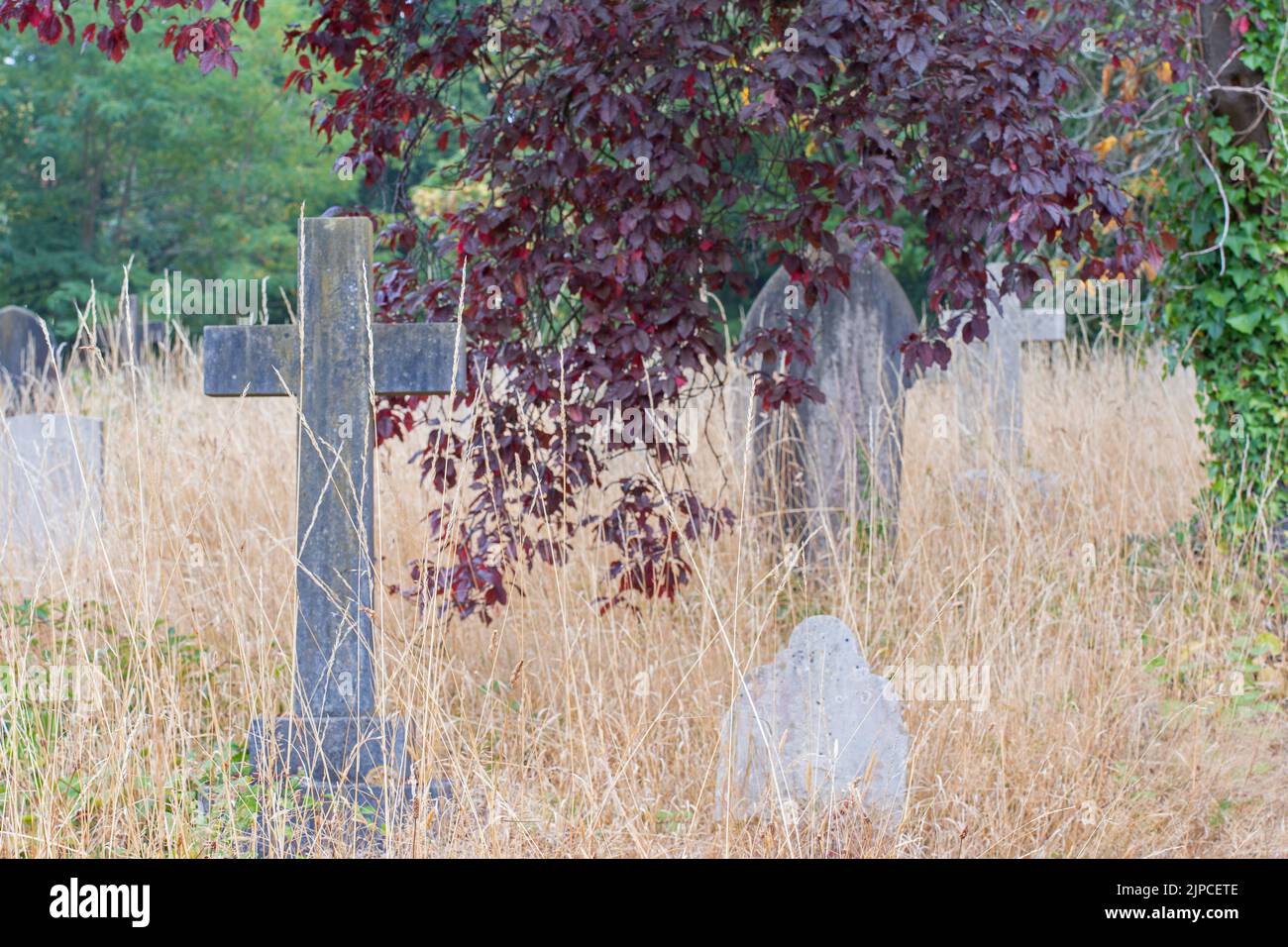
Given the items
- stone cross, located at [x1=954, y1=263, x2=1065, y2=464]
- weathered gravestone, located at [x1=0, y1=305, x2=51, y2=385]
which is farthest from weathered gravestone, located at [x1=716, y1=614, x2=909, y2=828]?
weathered gravestone, located at [x1=0, y1=305, x2=51, y2=385]

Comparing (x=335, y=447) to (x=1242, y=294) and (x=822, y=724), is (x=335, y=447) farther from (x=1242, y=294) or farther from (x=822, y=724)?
(x=1242, y=294)

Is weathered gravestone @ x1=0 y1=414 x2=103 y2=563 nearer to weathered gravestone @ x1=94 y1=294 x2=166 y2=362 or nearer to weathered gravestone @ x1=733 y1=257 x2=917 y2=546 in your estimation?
weathered gravestone @ x1=94 y1=294 x2=166 y2=362

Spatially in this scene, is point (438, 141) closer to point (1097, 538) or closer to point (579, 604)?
point (579, 604)

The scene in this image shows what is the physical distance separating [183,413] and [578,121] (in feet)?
13.5

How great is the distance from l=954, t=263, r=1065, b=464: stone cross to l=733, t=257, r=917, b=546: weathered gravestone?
40cm

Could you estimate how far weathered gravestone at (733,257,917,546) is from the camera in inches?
207

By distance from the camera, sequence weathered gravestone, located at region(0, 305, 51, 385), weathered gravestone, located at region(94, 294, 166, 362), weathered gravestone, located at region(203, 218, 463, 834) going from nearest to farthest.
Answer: weathered gravestone, located at region(203, 218, 463, 834)
weathered gravestone, located at region(94, 294, 166, 362)
weathered gravestone, located at region(0, 305, 51, 385)

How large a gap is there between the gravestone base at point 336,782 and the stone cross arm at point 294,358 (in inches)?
34.9

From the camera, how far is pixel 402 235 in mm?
4246

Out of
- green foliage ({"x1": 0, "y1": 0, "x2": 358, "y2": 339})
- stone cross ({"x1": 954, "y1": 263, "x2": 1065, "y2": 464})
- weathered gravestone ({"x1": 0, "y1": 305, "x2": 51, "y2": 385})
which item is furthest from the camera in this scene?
green foliage ({"x1": 0, "y1": 0, "x2": 358, "y2": 339})

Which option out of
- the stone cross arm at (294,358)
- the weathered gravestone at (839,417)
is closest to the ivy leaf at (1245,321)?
the weathered gravestone at (839,417)

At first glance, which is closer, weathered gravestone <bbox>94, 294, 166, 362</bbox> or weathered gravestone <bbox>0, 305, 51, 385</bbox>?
weathered gravestone <bbox>94, 294, 166, 362</bbox>

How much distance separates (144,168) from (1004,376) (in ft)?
54.6
